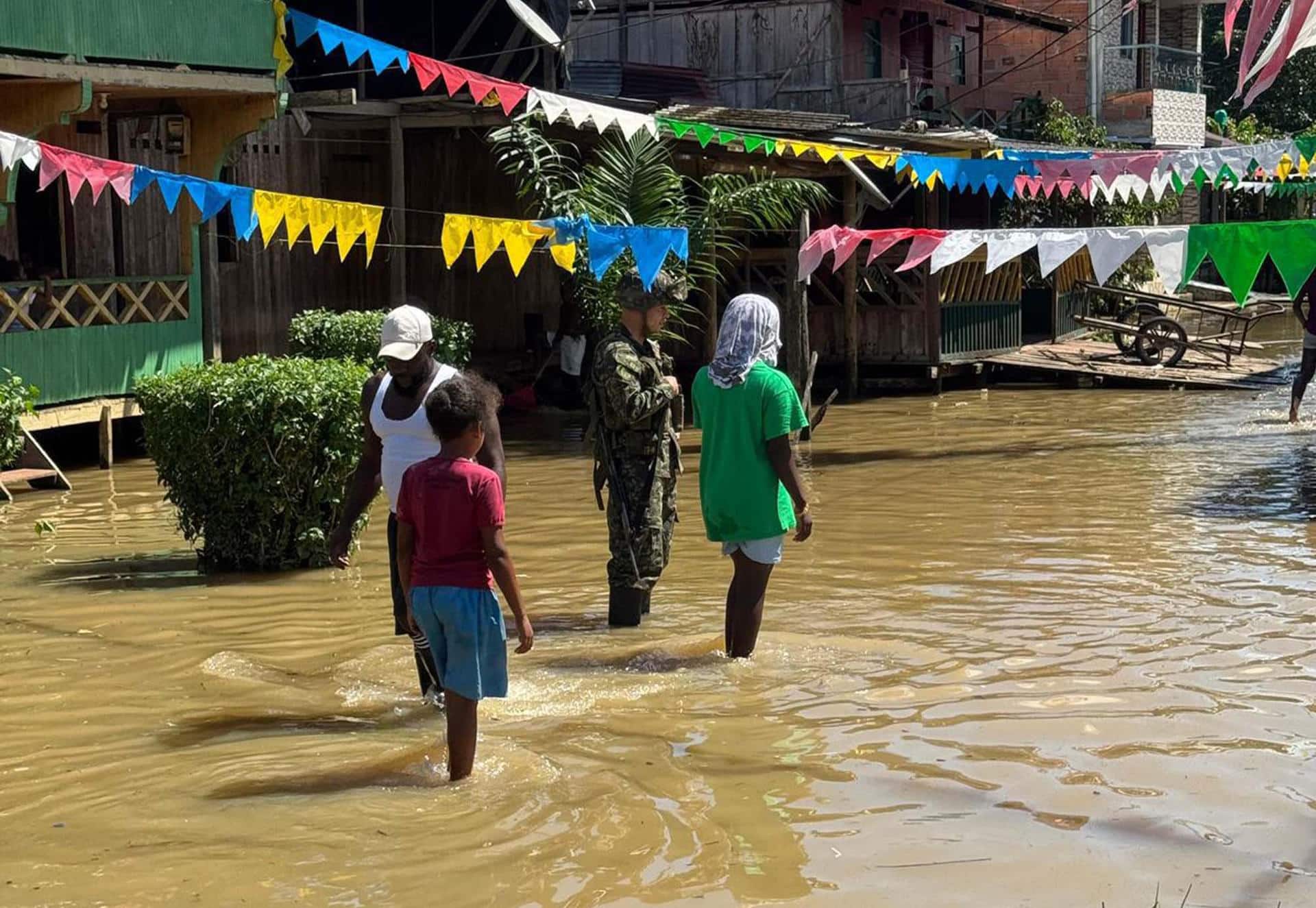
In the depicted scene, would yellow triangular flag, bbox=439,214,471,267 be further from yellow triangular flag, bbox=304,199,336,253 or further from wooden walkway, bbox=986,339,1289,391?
wooden walkway, bbox=986,339,1289,391

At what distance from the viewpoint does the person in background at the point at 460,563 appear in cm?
537

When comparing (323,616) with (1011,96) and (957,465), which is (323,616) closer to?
(957,465)

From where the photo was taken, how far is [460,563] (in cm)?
541

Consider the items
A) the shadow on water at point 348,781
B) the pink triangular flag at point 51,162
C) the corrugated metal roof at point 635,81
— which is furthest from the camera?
the corrugated metal roof at point 635,81

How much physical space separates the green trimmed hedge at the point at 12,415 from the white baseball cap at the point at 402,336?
615 centimetres

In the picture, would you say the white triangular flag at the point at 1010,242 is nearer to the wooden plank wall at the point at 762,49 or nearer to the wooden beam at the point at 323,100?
the wooden beam at the point at 323,100

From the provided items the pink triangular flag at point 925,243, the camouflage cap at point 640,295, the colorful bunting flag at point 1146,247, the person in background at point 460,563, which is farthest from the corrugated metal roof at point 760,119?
the person in background at point 460,563

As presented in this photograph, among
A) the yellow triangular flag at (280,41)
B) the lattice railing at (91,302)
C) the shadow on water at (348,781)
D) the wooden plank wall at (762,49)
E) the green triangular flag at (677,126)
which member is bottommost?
the shadow on water at (348,781)

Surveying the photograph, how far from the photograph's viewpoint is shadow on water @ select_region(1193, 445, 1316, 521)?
37.2 feet

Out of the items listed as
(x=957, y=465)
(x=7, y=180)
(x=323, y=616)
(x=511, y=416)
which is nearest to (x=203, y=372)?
(x=323, y=616)

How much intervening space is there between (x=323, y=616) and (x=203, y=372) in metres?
2.15

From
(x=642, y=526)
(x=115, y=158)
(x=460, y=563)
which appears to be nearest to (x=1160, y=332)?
(x=115, y=158)

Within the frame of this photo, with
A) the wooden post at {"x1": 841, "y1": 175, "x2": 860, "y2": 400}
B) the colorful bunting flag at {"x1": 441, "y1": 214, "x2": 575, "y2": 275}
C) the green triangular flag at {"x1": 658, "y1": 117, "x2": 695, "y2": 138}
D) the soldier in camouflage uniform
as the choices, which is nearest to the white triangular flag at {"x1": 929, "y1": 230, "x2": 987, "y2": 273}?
the green triangular flag at {"x1": 658, "y1": 117, "x2": 695, "y2": 138}

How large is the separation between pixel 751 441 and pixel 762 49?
2239cm
